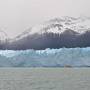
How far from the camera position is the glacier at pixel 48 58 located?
121000 mm

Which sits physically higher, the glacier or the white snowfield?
the glacier

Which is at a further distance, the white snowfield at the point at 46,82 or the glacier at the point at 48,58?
the glacier at the point at 48,58

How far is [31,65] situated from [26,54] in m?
4.51

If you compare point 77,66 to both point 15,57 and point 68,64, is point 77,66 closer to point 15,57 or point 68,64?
point 68,64

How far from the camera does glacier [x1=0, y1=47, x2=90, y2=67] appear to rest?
121 m

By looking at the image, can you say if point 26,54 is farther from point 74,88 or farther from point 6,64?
point 74,88

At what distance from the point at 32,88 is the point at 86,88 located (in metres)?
5.46

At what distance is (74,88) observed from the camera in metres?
47.9

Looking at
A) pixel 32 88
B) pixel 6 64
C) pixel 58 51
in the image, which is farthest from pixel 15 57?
pixel 32 88

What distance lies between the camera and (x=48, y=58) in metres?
127

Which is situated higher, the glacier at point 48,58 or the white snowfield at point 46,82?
the glacier at point 48,58

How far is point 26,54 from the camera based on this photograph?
416ft

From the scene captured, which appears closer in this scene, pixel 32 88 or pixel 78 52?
pixel 32 88

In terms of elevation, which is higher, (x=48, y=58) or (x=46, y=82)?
(x=48, y=58)
